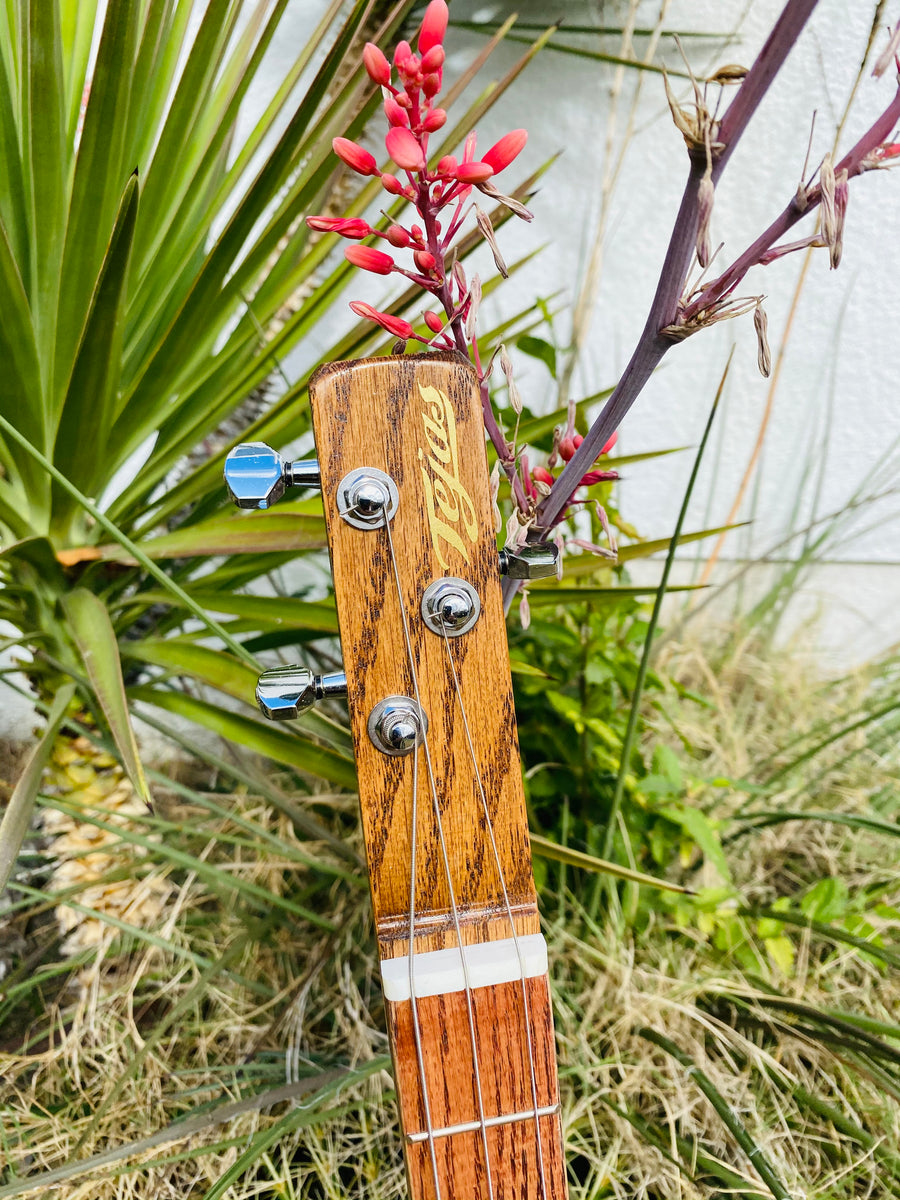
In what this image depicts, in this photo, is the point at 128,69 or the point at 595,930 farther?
the point at 595,930

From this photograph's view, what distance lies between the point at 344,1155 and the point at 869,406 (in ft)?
4.62

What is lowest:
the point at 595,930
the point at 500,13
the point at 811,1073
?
the point at 811,1073

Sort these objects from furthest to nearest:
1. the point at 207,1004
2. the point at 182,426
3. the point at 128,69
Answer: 1. the point at 207,1004
2. the point at 182,426
3. the point at 128,69

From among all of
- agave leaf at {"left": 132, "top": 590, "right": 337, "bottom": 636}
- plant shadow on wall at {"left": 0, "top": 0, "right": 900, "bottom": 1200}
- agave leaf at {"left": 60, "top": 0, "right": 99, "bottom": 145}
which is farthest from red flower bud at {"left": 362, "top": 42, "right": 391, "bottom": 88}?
agave leaf at {"left": 60, "top": 0, "right": 99, "bottom": 145}

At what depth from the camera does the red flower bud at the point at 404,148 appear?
355 mm

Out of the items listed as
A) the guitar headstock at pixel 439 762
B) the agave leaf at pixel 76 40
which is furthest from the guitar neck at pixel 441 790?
the agave leaf at pixel 76 40

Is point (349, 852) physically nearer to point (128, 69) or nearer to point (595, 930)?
point (595, 930)

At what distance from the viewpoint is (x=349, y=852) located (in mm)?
821

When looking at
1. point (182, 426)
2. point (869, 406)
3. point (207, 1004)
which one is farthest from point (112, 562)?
point (869, 406)

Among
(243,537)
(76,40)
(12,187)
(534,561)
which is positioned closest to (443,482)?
(534,561)

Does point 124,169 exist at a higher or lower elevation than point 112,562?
higher

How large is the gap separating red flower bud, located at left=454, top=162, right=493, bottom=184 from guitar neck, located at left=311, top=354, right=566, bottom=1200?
106 millimetres

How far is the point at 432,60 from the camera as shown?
36 cm

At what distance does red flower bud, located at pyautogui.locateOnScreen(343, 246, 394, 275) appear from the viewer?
40 cm
